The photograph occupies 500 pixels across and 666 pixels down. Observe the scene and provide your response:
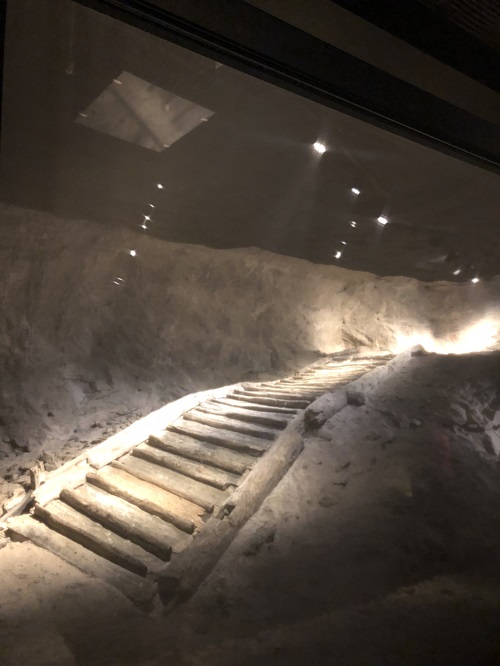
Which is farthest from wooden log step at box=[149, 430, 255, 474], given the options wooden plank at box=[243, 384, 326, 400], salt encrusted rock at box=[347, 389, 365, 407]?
salt encrusted rock at box=[347, 389, 365, 407]

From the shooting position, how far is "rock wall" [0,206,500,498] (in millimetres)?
7141

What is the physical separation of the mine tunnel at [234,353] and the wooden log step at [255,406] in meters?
0.11

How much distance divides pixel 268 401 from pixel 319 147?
12.2ft

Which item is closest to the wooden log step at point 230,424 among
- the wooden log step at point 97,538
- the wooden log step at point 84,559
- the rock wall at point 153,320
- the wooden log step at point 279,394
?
the wooden log step at point 279,394

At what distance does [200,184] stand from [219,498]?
4802mm

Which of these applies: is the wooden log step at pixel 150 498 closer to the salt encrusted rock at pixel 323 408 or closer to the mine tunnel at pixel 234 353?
the mine tunnel at pixel 234 353

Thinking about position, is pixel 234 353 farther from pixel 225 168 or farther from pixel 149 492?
pixel 149 492

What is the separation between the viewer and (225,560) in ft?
11.8

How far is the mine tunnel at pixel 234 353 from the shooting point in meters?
2.08

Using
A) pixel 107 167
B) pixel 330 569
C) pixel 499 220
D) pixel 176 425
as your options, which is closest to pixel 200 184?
pixel 107 167

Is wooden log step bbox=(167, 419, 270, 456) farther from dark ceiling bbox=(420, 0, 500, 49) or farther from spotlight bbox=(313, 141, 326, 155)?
dark ceiling bbox=(420, 0, 500, 49)

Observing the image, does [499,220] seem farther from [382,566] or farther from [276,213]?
[382,566]

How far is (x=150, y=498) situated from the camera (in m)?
4.36

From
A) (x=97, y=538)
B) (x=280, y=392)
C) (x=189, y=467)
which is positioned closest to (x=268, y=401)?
(x=280, y=392)
